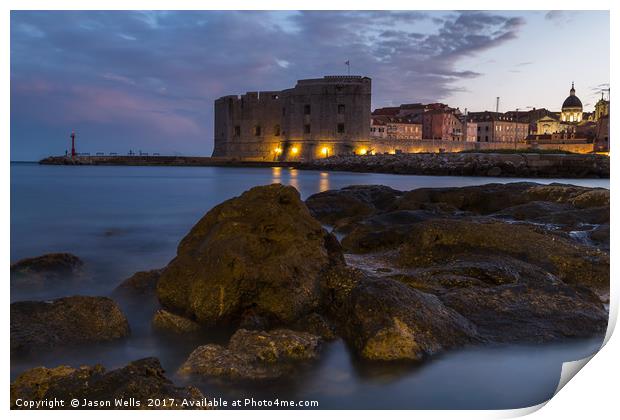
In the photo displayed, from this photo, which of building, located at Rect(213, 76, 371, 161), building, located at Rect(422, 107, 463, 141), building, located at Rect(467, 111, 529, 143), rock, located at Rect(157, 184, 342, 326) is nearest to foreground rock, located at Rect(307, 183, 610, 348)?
rock, located at Rect(157, 184, 342, 326)

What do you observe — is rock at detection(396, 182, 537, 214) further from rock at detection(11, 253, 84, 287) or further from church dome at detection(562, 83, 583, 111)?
church dome at detection(562, 83, 583, 111)

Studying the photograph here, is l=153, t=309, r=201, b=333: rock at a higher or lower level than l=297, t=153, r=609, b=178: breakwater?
lower

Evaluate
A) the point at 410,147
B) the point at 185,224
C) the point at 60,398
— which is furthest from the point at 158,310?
the point at 410,147

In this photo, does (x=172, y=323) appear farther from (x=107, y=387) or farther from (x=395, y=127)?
(x=395, y=127)

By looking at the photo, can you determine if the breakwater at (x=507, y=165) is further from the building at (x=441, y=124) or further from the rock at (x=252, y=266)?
the building at (x=441, y=124)

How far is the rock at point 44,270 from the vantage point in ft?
14.3

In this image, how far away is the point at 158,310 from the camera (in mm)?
3572

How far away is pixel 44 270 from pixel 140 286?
3.10 feet

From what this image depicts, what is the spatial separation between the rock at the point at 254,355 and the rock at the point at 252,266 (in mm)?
368

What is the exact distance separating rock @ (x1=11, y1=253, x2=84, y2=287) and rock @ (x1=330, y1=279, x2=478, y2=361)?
2.56m

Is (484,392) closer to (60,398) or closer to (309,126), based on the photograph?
(60,398)

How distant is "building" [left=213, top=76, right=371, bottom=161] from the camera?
3516 centimetres

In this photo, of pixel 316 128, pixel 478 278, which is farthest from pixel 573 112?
pixel 478 278
